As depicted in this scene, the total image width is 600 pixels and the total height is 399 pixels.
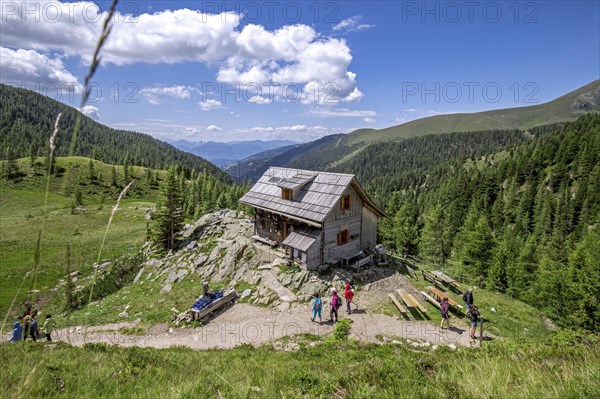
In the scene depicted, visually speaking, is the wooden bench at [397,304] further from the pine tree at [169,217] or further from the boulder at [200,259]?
the pine tree at [169,217]

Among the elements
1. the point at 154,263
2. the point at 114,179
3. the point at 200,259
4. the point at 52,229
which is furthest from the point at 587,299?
the point at 114,179

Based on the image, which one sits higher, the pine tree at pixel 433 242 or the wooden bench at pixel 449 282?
the wooden bench at pixel 449 282

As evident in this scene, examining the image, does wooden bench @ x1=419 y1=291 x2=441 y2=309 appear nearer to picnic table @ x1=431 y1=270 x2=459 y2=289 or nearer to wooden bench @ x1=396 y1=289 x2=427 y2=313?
wooden bench @ x1=396 y1=289 x2=427 y2=313

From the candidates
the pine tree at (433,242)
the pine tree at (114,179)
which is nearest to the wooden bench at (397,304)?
the pine tree at (433,242)

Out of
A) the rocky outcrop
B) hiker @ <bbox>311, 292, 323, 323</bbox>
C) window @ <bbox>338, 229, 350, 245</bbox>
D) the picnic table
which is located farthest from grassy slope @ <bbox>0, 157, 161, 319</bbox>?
the picnic table

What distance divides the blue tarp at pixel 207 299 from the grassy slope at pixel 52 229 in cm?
742

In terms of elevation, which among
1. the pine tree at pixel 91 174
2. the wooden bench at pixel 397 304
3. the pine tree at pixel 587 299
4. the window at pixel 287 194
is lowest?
the pine tree at pixel 587 299

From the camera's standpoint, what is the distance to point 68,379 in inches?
193

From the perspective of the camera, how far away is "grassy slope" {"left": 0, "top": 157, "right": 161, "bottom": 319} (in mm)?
34062

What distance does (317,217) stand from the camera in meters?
23.3

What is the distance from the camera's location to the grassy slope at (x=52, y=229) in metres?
34.1

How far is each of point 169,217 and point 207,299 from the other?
1612 centimetres

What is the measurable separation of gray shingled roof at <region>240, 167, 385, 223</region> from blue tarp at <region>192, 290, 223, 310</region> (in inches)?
327

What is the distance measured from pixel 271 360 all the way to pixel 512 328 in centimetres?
1715
